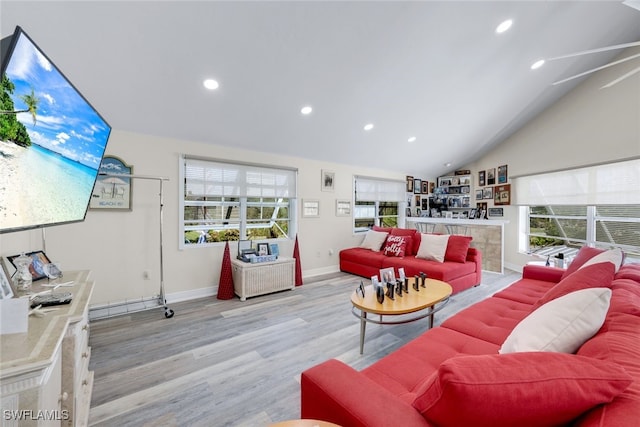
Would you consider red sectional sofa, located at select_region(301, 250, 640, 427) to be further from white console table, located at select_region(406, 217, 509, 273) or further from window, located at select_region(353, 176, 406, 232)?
window, located at select_region(353, 176, 406, 232)

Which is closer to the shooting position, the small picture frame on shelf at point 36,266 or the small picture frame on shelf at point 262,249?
the small picture frame on shelf at point 36,266

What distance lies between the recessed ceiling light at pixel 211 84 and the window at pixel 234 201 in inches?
46.1

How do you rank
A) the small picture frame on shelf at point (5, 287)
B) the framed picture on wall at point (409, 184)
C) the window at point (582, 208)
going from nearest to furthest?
the small picture frame on shelf at point (5, 287)
the window at point (582, 208)
the framed picture on wall at point (409, 184)

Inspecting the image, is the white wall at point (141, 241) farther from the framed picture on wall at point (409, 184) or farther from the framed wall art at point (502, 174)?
the framed wall art at point (502, 174)

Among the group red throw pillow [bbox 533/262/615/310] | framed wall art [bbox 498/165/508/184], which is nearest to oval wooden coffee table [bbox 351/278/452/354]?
red throw pillow [bbox 533/262/615/310]

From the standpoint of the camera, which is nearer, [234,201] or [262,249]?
[262,249]

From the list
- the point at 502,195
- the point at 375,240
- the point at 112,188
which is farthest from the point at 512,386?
the point at 502,195

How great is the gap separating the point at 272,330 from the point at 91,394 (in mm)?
1407

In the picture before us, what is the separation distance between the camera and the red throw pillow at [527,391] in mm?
632

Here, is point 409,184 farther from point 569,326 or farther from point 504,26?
point 569,326

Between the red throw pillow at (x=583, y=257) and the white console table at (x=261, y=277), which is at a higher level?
the red throw pillow at (x=583, y=257)

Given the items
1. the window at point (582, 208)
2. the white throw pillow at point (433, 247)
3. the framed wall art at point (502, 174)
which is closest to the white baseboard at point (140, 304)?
the white throw pillow at point (433, 247)

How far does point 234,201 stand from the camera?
402 cm

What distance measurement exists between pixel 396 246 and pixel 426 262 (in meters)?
0.66
